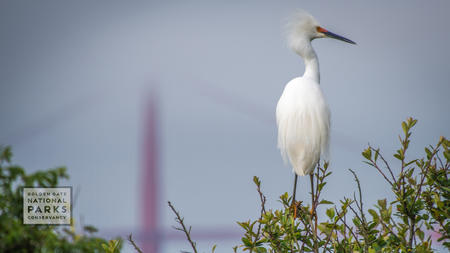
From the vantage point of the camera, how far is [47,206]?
1.57 m

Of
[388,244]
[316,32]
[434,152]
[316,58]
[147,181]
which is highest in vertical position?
[147,181]

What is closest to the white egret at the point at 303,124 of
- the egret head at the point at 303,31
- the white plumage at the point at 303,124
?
the white plumage at the point at 303,124

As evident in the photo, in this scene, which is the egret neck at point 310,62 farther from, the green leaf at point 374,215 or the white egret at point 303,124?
the green leaf at point 374,215

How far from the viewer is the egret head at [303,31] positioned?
117 inches

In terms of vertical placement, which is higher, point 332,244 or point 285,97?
point 285,97

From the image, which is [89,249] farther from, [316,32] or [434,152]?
[316,32]

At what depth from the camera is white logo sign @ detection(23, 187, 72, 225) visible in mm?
1434

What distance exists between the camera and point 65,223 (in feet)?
4.95

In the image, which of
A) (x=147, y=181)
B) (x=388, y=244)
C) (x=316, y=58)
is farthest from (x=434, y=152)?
(x=147, y=181)

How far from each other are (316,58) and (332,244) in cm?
155

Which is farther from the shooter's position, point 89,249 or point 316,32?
point 316,32

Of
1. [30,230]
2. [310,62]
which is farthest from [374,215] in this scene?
[310,62]

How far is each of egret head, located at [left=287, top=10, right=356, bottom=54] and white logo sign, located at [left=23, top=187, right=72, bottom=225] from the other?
1701mm

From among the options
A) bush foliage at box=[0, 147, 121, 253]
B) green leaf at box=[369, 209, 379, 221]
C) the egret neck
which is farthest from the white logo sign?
the egret neck
